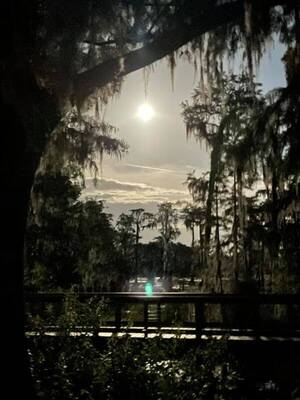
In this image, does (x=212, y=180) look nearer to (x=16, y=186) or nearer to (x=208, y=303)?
(x=208, y=303)

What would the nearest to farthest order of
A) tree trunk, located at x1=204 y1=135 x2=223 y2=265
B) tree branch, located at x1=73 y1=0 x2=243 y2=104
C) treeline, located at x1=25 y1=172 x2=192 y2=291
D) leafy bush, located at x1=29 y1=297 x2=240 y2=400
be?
1. leafy bush, located at x1=29 y1=297 x2=240 y2=400
2. tree branch, located at x1=73 y1=0 x2=243 y2=104
3. tree trunk, located at x1=204 y1=135 x2=223 y2=265
4. treeline, located at x1=25 y1=172 x2=192 y2=291

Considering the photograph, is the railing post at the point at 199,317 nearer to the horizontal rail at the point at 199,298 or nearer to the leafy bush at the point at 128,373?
the horizontal rail at the point at 199,298

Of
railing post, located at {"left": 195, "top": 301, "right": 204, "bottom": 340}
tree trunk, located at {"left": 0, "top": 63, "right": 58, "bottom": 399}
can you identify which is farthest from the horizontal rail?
tree trunk, located at {"left": 0, "top": 63, "right": 58, "bottom": 399}

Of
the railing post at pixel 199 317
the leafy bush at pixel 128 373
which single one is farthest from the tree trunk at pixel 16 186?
the railing post at pixel 199 317

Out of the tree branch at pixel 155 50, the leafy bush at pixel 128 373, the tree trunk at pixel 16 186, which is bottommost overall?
the leafy bush at pixel 128 373

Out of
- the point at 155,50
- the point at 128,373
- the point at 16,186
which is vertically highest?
the point at 155,50

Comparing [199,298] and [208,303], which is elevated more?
[199,298]

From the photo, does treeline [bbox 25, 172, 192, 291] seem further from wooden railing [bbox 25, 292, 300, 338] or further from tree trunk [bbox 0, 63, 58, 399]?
tree trunk [bbox 0, 63, 58, 399]

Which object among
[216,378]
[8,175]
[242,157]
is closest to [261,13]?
[8,175]

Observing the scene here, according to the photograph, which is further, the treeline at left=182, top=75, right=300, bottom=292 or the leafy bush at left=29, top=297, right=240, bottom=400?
the treeline at left=182, top=75, right=300, bottom=292

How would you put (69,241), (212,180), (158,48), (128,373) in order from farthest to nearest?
1. (69,241)
2. (212,180)
3. (158,48)
4. (128,373)

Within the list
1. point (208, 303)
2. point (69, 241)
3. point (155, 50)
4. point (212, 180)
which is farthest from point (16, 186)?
point (69, 241)


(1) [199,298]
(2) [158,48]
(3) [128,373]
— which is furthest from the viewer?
(1) [199,298]

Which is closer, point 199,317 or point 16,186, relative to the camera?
point 16,186
